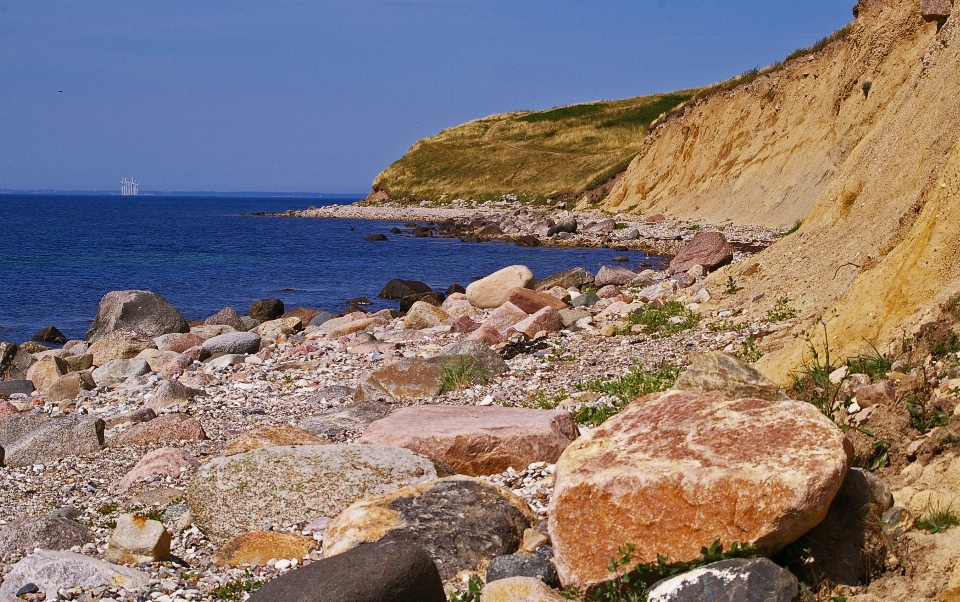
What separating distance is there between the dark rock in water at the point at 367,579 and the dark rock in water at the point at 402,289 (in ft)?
73.4

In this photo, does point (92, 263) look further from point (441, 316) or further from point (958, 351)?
point (958, 351)

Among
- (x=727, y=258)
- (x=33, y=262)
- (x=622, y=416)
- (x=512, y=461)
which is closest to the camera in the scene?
(x=622, y=416)

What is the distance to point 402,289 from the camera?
28188 millimetres

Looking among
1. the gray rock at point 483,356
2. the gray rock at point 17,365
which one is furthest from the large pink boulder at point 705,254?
the gray rock at point 17,365

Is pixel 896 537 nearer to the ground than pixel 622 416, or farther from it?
nearer to the ground

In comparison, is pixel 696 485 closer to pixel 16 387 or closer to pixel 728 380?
pixel 728 380

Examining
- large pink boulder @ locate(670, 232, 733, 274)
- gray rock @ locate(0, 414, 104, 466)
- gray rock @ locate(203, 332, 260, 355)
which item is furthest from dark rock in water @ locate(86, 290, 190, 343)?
large pink boulder @ locate(670, 232, 733, 274)

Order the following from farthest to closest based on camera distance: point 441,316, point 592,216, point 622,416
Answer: point 592,216 < point 441,316 < point 622,416

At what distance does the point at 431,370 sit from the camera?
1161cm

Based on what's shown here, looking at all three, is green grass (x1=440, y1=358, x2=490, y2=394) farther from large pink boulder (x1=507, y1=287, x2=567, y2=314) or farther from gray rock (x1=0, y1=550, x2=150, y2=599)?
gray rock (x1=0, y1=550, x2=150, y2=599)

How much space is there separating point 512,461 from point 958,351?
11.4 feet

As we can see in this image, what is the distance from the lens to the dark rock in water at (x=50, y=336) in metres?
22.4

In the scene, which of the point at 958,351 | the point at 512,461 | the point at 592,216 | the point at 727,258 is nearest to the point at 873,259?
the point at 958,351

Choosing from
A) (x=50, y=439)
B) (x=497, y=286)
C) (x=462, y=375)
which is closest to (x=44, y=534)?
(x=50, y=439)
